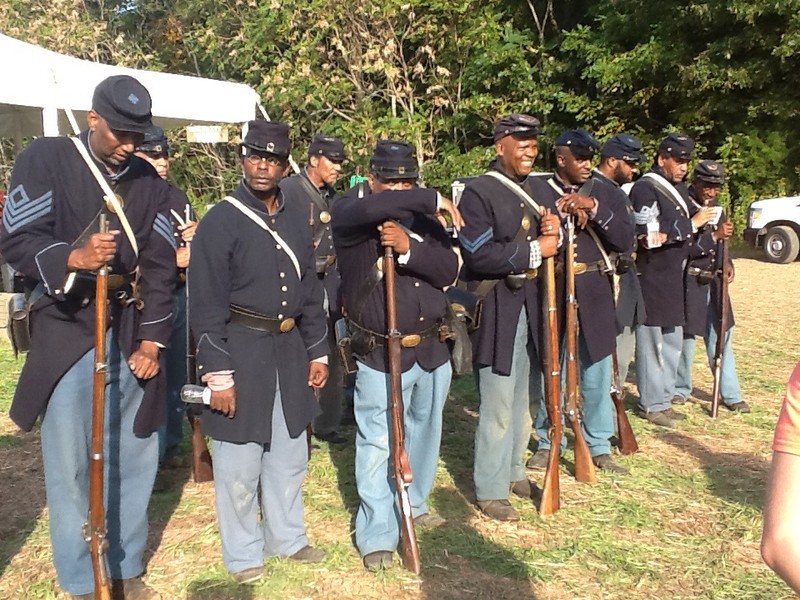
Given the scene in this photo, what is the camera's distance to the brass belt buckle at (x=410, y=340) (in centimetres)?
433

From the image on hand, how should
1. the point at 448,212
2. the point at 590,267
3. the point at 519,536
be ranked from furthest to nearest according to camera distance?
1. the point at 590,267
2. the point at 519,536
3. the point at 448,212

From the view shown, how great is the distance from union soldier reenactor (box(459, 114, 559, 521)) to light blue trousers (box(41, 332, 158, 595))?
1.98 meters

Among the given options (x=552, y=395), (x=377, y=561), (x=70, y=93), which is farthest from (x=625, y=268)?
(x=70, y=93)

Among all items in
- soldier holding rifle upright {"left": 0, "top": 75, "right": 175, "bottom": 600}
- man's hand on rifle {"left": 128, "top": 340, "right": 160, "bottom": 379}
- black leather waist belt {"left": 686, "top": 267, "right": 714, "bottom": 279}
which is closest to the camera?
soldier holding rifle upright {"left": 0, "top": 75, "right": 175, "bottom": 600}

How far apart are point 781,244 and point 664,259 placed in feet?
41.7

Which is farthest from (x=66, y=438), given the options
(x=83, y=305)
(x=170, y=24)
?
(x=170, y=24)

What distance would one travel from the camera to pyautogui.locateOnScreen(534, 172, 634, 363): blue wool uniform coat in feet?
18.0

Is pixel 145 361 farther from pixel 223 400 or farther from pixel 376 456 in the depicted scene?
pixel 376 456

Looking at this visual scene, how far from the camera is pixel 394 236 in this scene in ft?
13.4

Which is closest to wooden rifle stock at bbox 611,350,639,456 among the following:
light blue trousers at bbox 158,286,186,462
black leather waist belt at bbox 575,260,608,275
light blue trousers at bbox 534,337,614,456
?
light blue trousers at bbox 534,337,614,456

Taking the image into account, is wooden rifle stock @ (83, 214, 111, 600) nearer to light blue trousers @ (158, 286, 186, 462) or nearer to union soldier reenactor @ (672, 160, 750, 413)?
light blue trousers @ (158, 286, 186, 462)

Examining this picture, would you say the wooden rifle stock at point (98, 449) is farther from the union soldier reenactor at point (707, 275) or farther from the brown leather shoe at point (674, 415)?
the union soldier reenactor at point (707, 275)

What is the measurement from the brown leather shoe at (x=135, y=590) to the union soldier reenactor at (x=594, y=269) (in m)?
2.90

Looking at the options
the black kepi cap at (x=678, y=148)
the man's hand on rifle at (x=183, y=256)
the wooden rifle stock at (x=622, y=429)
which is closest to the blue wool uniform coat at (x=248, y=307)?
the man's hand on rifle at (x=183, y=256)
